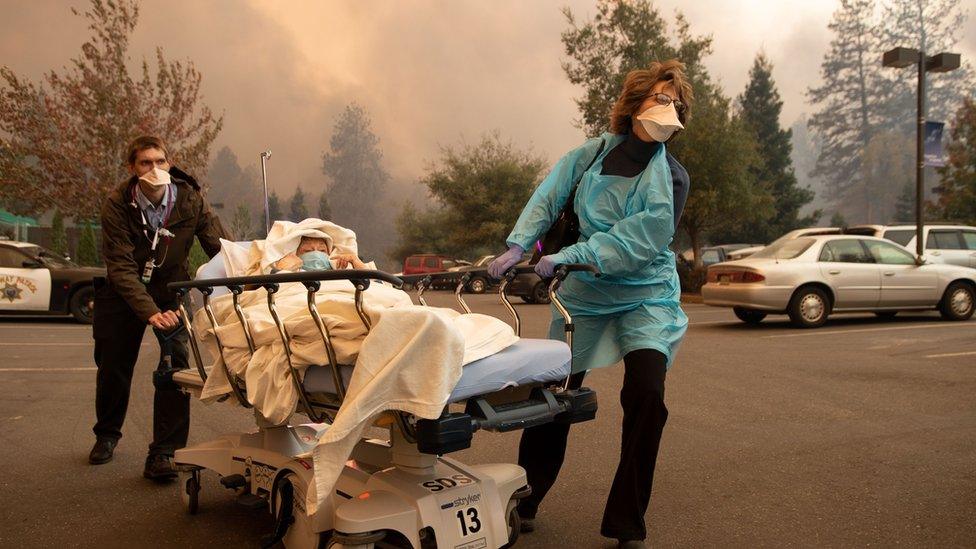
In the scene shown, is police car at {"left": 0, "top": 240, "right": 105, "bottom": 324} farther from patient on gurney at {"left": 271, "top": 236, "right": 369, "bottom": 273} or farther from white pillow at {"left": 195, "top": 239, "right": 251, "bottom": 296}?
patient on gurney at {"left": 271, "top": 236, "right": 369, "bottom": 273}

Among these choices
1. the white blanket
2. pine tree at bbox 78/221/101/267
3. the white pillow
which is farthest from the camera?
pine tree at bbox 78/221/101/267

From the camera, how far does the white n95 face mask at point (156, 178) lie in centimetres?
472

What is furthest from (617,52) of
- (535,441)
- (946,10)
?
(946,10)

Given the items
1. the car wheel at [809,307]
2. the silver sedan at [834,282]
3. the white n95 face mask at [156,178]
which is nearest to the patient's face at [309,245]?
the white n95 face mask at [156,178]

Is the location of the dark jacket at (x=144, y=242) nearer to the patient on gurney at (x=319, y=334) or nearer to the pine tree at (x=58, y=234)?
the patient on gurney at (x=319, y=334)

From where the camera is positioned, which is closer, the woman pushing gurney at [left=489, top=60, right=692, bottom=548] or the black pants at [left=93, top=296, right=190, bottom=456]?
the woman pushing gurney at [left=489, top=60, right=692, bottom=548]

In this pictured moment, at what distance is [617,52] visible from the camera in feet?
103

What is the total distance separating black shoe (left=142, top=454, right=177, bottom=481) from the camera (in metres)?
4.70

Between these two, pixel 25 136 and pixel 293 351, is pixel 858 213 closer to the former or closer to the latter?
pixel 25 136

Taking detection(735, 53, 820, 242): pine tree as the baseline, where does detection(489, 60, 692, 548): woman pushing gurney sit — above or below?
below

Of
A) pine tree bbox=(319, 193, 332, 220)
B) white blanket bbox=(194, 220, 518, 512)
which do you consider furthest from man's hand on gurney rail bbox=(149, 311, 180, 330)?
pine tree bbox=(319, 193, 332, 220)

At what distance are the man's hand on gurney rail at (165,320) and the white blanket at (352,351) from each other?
0.57 metres

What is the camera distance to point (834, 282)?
43.5 ft

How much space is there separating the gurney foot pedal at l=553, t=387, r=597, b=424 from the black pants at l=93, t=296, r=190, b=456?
8.24ft
